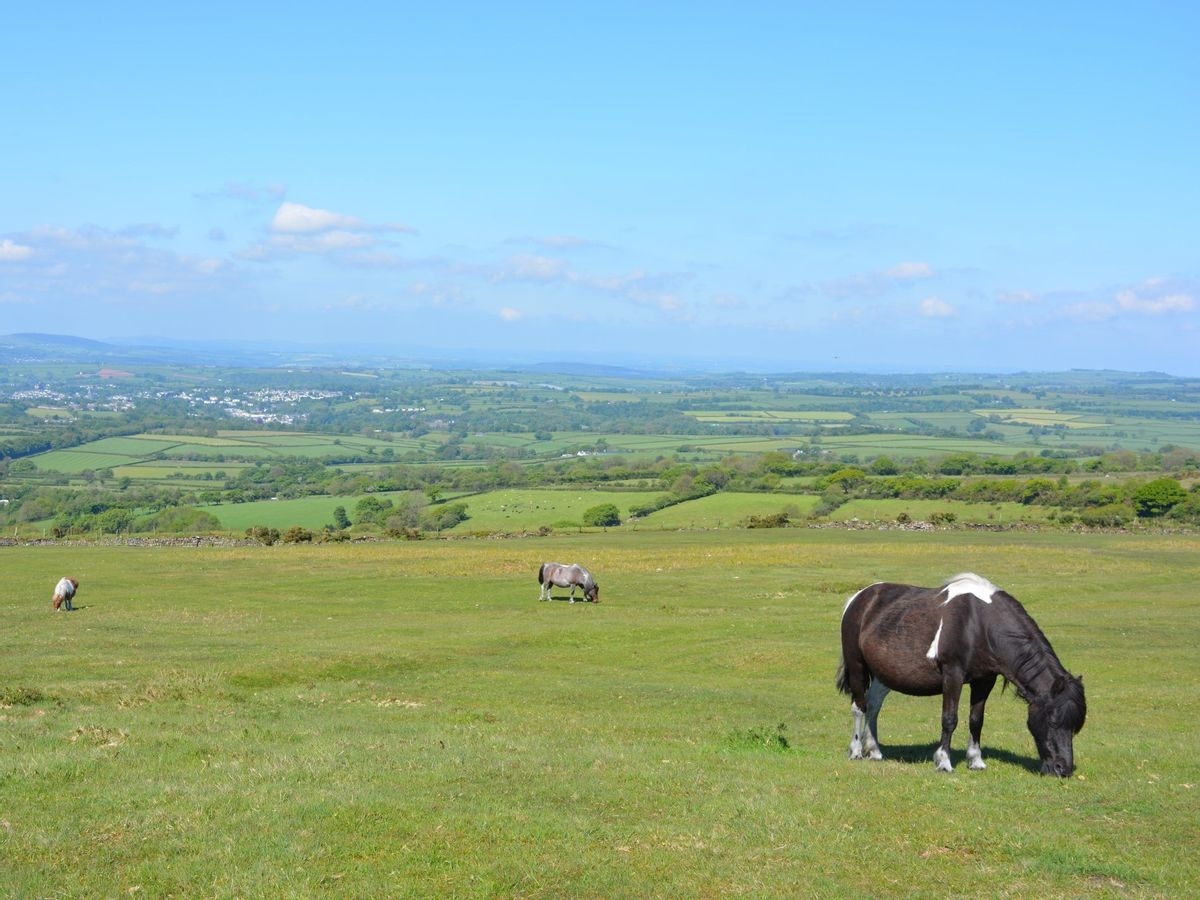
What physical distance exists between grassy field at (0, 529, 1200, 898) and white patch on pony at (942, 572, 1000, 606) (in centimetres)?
249

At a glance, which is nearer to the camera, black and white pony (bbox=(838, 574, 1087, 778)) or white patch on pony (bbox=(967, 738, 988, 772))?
black and white pony (bbox=(838, 574, 1087, 778))

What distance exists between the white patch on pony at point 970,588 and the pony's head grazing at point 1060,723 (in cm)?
152

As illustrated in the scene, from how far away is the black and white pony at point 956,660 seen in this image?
1488 cm

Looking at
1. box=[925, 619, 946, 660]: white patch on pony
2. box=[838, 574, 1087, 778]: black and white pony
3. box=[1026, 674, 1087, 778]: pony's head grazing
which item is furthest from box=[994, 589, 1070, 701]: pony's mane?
box=[925, 619, 946, 660]: white patch on pony

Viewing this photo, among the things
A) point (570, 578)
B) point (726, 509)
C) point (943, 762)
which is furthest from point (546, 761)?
point (726, 509)

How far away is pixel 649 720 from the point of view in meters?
21.0

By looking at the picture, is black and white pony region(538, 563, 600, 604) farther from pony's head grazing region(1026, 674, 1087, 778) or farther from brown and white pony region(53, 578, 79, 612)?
pony's head grazing region(1026, 674, 1087, 778)

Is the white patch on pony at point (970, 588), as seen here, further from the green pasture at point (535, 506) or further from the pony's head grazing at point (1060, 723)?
the green pasture at point (535, 506)

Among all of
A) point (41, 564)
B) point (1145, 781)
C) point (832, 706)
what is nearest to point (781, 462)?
point (41, 564)

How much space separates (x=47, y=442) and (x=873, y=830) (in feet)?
678

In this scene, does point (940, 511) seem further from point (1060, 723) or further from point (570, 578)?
point (1060, 723)

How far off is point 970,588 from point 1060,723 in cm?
225

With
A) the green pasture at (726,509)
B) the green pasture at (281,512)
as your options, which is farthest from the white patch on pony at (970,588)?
the green pasture at (281,512)

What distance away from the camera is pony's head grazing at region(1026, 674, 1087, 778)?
14703 millimetres
